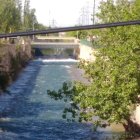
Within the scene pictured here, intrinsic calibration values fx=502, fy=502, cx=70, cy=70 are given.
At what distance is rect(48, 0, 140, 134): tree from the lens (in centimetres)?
1792

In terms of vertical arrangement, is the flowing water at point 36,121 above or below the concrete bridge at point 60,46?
above

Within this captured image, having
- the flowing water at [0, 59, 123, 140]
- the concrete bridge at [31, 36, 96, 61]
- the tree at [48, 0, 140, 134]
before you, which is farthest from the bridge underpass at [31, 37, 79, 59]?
the tree at [48, 0, 140, 134]

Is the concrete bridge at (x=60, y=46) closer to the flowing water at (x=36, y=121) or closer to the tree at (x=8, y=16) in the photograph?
the tree at (x=8, y=16)

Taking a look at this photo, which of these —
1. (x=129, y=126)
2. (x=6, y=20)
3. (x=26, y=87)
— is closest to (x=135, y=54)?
(x=129, y=126)

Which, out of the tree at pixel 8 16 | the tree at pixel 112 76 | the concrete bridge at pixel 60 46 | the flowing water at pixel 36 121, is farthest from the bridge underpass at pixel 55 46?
the tree at pixel 112 76

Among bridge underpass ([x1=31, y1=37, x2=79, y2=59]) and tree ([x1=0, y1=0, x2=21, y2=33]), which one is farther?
bridge underpass ([x1=31, y1=37, x2=79, y2=59])

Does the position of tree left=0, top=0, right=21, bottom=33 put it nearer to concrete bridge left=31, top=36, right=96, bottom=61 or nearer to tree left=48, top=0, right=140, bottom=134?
concrete bridge left=31, top=36, right=96, bottom=61

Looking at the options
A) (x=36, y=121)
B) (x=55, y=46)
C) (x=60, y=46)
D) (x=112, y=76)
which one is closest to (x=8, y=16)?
(x=55, y=46)

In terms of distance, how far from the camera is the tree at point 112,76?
58.8ft

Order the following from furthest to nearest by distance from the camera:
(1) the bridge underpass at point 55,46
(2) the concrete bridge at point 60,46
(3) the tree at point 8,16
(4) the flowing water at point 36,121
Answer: (1) the bridge underpass at point 55,46, (2) the concrete bridge at point 60,46, (3) the tree at point 8,16, (4) the flowing water at point 36,121

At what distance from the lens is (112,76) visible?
1792 cm

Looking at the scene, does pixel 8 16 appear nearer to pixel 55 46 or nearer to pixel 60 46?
pixel 55 46

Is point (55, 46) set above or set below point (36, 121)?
below

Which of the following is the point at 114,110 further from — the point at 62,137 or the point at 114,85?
the point at 62,137
